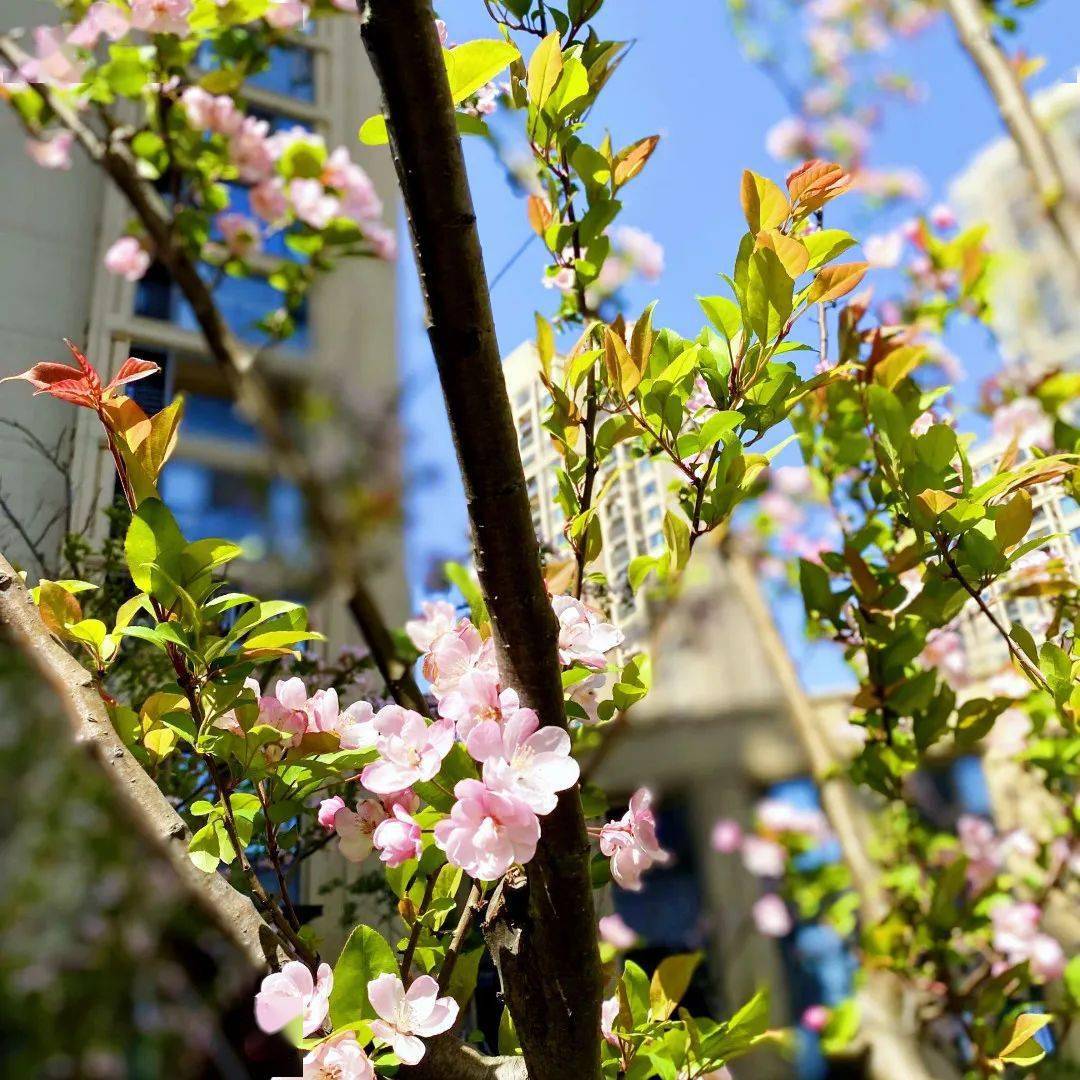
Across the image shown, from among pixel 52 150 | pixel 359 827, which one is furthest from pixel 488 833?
pixel 52 150

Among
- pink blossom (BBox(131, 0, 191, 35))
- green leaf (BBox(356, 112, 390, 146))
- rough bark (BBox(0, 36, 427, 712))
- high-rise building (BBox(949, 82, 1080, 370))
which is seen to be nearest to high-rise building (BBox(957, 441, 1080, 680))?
high-rise building (BBox(949, 82, 1080, 370))

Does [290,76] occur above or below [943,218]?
above

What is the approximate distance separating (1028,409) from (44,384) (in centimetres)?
96

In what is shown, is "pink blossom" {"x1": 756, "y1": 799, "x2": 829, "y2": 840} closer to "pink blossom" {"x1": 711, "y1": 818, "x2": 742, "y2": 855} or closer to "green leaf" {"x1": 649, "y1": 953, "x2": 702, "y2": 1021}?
"pink blossom" {"x1": 711, "y1": 818, "x2": 742, "y2": 855}

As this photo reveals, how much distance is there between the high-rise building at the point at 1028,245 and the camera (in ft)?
3.26

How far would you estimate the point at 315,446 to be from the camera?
83 cm

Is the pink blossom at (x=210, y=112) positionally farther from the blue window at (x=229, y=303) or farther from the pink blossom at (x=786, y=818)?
the pink blossom at (x=786, y=818)

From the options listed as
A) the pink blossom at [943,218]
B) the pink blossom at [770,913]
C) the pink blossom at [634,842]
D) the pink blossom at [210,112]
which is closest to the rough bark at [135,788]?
the pink blossom at [634,842]

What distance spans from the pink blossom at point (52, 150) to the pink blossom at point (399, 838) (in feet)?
2.55

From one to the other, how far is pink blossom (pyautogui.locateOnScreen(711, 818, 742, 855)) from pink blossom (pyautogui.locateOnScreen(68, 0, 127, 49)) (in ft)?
4.60

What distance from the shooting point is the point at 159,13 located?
2.20 ft

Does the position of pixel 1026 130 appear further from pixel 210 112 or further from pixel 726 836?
pixel 726 836

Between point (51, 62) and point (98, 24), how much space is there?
0.37 feet

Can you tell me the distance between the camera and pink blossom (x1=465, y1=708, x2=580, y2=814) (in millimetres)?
299
